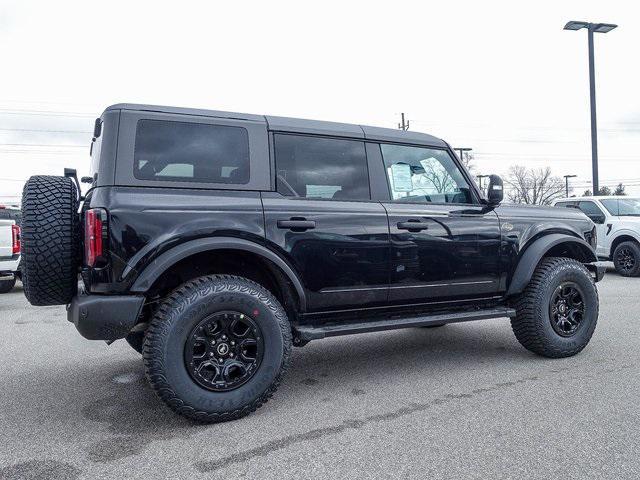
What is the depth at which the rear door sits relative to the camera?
11.3 feet

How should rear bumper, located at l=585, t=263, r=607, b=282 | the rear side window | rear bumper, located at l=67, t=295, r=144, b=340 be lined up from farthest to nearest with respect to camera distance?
rear bumper, located at l=585, t=263, r=607, b=282 < the rear side window < rear bumper, located at l=67, t=295, r=144, b=340

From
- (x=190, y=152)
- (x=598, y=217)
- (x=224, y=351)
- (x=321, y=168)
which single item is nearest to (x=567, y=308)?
(x=321, y=168)

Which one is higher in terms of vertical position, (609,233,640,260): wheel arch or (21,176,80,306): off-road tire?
(21,176,80,306): off-road tire

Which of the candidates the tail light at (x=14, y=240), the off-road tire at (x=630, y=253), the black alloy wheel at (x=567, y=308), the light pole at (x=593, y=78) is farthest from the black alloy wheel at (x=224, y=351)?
the light pole at (x=593, y=78)

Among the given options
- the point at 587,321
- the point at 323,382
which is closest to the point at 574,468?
the point at 323,382

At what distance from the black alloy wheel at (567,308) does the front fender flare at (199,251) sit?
234 cm

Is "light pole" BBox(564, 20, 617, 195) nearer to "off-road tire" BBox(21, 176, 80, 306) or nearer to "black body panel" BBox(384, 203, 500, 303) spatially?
"black body panel" BBox(384, 203, 500, 303)

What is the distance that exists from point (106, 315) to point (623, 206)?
458 inches

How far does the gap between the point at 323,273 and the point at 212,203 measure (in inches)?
34.9

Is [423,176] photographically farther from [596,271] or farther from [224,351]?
[224,351]

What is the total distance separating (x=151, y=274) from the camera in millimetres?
2977

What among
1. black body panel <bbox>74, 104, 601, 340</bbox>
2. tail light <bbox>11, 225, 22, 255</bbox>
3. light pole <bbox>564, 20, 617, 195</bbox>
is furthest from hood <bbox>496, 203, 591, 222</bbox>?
light pole <bbox>564, 20, 617, 195</bbox>

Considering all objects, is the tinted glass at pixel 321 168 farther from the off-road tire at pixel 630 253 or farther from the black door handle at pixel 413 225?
the off-road tire at pixel 630 253

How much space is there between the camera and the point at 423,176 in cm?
423
